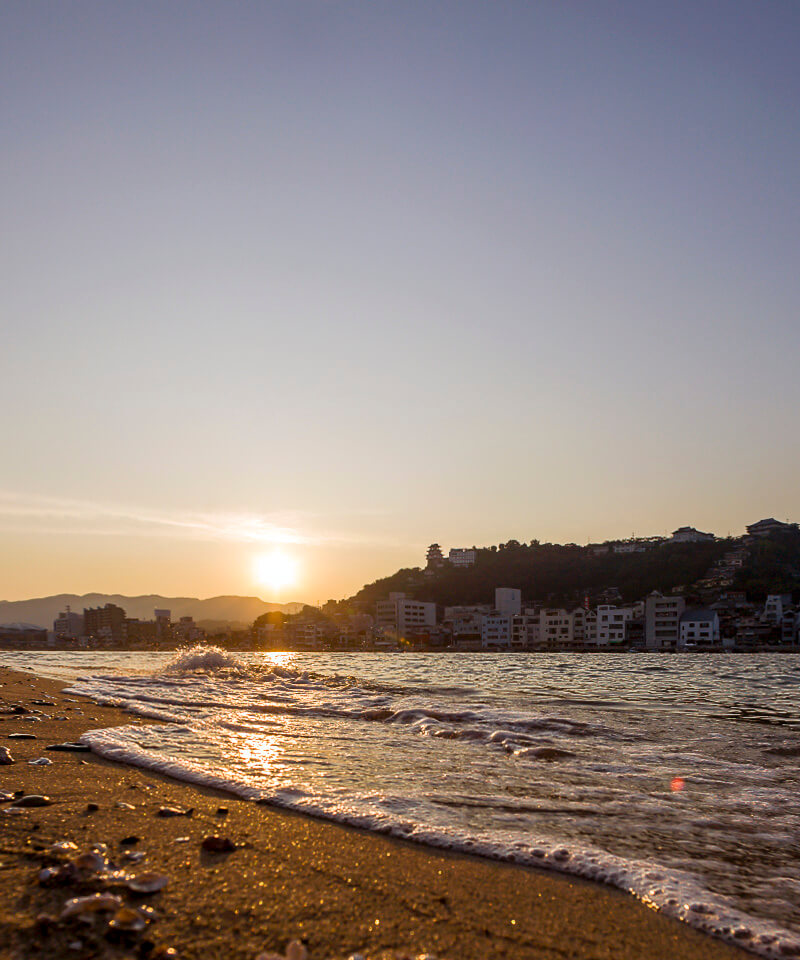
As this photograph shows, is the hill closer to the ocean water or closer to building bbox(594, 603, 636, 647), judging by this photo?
building bbox(594, 603, 636, 647)

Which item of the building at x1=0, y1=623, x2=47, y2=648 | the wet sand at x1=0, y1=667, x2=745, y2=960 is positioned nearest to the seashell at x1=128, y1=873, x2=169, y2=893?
the wet sand at x1=0, y1=667, x2=745, y2=960

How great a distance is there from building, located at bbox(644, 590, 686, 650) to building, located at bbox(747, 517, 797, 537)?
233 ft

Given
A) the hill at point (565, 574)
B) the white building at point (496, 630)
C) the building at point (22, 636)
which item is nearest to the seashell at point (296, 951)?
the white building at point (496, 630)

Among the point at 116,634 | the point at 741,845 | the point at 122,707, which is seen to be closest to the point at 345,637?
the point at 116,634

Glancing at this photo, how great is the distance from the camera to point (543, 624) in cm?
12512

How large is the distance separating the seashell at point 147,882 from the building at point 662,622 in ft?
388

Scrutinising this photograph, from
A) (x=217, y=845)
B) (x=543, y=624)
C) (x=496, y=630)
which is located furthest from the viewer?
(x=496, y=630)

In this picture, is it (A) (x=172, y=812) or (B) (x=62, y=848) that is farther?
(A) (x=172, y=812)

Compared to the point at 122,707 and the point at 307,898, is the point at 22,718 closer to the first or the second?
the point at 122,707

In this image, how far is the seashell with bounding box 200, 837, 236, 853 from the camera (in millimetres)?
4250

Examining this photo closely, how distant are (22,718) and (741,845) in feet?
35.0

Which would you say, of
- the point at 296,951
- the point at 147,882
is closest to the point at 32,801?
the point at 147,882

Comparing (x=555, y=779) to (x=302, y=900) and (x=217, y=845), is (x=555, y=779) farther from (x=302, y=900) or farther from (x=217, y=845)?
(x=302, y=900)

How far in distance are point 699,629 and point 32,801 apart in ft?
385
